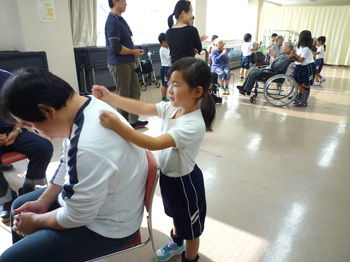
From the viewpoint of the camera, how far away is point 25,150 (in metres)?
1.55

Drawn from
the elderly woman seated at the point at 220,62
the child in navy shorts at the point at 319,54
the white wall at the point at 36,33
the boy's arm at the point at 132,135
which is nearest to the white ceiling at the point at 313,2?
the child in navy shorts at the point at 319,54

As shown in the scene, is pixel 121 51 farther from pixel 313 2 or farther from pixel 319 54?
pixel 313 2

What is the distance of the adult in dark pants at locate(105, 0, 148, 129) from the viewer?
2.59 m

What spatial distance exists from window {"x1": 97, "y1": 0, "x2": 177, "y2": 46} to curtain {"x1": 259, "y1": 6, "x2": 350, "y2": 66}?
5.60 m

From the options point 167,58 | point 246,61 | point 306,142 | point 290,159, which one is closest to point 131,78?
point 167,58

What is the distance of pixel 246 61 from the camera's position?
6.10 metres

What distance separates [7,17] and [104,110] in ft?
12.7

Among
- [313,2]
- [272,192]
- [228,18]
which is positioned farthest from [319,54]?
[313,2]

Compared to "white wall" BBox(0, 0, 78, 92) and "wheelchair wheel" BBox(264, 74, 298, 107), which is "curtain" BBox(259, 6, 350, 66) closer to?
"wheelchair wheel" BBox(264, 74, 298, 107)

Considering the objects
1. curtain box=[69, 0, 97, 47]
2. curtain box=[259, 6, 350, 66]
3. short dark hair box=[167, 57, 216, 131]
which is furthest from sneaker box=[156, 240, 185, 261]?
curtain box=[259, 6, 350, 66]

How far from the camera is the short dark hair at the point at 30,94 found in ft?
2.28

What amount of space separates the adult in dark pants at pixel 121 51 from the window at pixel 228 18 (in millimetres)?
5674

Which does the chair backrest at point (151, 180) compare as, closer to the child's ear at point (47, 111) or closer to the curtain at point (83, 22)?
the child's ear at point (47, 111)

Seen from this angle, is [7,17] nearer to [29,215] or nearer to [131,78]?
[131,78]
